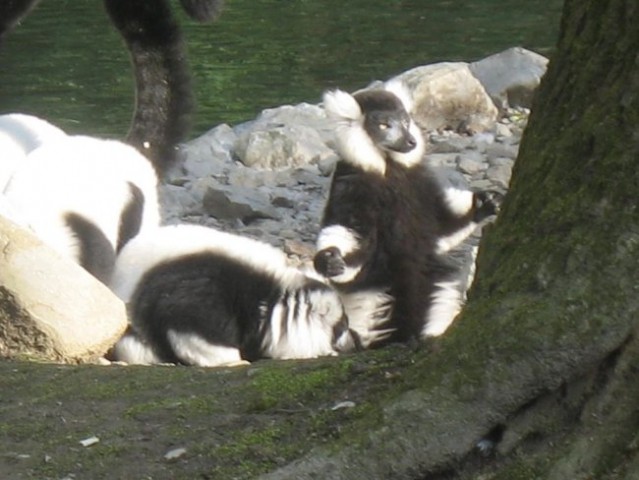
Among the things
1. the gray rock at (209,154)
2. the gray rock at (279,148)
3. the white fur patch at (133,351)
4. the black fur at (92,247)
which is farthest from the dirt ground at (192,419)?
the gray rock at (279,148)

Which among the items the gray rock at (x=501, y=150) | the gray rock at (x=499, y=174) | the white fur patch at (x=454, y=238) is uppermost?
the white fur patch at (x=454, y=238)

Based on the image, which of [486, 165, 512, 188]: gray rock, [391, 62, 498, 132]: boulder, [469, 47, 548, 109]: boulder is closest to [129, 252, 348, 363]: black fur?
[486, 165, 512, 188]: gray rock

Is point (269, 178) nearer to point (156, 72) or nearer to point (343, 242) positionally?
point (156, 72)

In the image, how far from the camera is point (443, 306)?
282 inches

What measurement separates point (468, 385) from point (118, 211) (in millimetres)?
4999

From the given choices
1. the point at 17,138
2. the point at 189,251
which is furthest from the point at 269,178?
the point at 189,251

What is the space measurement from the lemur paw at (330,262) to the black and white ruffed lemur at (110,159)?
3.63 feet

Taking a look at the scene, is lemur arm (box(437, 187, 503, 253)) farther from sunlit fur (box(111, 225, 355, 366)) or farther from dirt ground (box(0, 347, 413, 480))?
dirt ground (box(0, 347, 413, 480))

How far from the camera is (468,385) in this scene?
3.40m

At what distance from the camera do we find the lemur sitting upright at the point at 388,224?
722cm

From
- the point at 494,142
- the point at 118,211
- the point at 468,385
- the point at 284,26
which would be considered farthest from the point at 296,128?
the point at 468,385

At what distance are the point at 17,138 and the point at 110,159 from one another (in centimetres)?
78

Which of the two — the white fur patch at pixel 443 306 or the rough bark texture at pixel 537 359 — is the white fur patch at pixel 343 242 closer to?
the white fur patch at pixel 443 306

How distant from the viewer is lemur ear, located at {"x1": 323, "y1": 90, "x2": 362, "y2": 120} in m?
7.72
